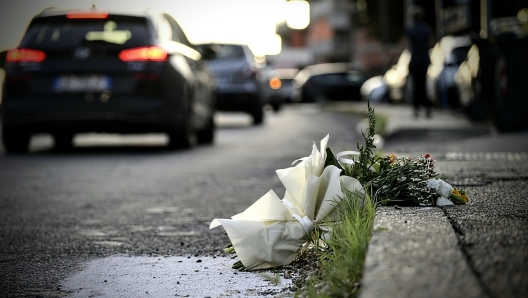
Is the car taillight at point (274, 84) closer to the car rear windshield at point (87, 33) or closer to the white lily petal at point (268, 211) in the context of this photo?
the car rear windshield at point (87, 33)

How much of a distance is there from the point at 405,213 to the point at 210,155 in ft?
24.5

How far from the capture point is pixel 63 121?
11.4 meters

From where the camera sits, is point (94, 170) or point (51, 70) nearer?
point (94, 170)

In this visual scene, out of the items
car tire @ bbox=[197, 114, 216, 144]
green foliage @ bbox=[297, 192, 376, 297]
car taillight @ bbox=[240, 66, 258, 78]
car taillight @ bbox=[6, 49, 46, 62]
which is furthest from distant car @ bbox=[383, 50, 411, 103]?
green foliage @ bbox=[297, 192, 376, 297]

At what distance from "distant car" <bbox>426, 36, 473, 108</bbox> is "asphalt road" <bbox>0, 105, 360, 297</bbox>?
7.87 meters

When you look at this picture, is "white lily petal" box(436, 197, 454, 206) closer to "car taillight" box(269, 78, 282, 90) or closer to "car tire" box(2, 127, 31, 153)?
"car tire" box(2, 127, 31, 153)

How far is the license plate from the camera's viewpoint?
448 inches

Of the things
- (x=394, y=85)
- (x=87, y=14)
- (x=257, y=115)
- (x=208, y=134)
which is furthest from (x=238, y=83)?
(x=394, y=85)

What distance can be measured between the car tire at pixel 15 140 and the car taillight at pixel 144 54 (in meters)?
1.50

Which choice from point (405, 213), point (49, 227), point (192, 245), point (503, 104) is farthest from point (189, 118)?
point (405, 213)

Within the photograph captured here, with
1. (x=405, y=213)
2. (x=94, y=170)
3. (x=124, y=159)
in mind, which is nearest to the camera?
(x=405, y=213)

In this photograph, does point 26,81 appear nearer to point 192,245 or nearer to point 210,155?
point 210,155

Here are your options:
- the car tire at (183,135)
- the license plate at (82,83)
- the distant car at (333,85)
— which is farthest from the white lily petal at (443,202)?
the distant car at (333,85)

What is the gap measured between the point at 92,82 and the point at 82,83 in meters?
0.12
